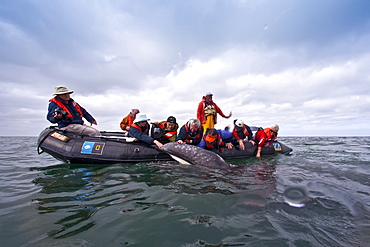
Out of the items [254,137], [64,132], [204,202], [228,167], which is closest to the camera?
[204,202]

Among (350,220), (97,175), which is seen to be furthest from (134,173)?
(350,220)

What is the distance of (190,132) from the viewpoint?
7.27m

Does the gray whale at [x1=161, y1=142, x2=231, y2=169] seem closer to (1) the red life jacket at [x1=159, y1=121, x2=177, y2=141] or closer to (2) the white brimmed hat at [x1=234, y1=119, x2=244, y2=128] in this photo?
(1) the red life jacket at [x1=159, y1=121, x2=177, y2=141]

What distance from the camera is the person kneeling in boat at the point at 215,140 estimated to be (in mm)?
6758

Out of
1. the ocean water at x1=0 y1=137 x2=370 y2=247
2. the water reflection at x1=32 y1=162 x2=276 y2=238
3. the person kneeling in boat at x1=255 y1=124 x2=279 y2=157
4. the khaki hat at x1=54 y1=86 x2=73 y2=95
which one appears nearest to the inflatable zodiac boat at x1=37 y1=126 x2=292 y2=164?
the water reflection at x1=32 y1=162 x2=276 y2=238

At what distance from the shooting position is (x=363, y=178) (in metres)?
4.71

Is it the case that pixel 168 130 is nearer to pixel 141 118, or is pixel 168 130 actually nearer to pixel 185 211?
pixel 141 118

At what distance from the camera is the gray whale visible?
5546 mm

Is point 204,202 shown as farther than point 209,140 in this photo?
No

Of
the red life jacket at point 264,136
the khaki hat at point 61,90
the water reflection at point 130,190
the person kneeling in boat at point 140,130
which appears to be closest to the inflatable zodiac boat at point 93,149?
the person kneeling in boat at point 140,130

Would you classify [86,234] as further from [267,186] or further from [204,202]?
[267,186]

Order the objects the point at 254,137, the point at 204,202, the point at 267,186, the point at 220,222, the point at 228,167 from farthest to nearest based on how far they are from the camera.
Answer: the point at 254,137 → the point at 228,167 → the point at 267,186 → the point at 204,202 → the point at 220,222

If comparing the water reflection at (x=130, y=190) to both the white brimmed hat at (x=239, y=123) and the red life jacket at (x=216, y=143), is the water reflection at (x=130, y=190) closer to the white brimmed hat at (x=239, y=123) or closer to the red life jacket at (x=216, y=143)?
the red life jacket at (x=216, y=143)

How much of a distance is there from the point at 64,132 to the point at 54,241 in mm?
5783
